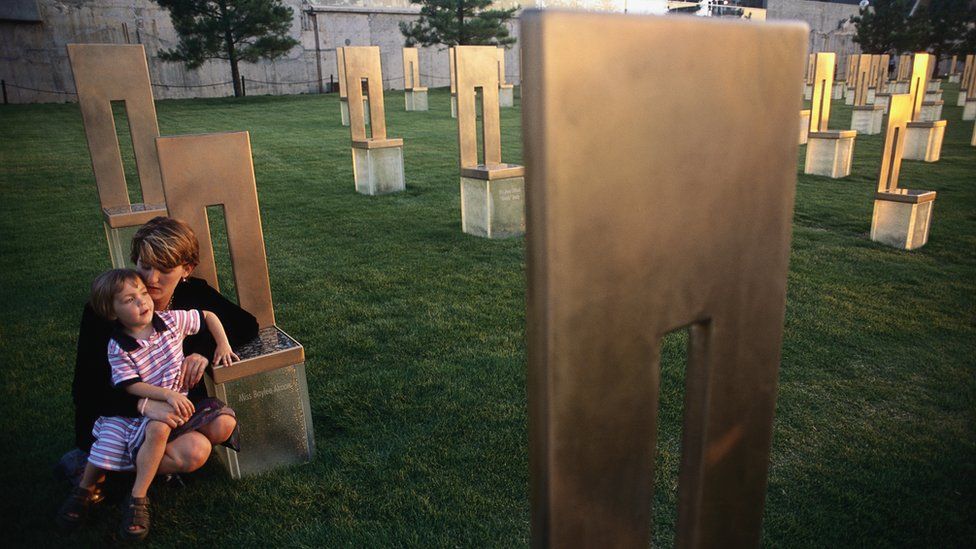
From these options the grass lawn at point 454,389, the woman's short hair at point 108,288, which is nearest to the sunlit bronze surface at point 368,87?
the grass lawn at point 454,389

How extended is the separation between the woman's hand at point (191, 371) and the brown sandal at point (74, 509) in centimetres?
50

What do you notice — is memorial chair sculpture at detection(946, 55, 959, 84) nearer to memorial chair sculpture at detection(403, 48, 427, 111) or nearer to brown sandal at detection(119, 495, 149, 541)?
memorial chair sculpture at detection(403, 48, 427, 111)

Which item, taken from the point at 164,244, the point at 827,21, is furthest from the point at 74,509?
the point at 827,21

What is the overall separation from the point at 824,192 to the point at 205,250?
7.73m

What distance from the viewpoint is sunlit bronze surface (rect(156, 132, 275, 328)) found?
2561 millimetres

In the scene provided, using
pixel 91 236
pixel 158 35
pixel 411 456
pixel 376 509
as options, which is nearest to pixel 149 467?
pixel 376 509

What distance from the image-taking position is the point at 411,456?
2797mm

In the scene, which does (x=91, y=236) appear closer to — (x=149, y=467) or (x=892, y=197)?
(x=149, y=467)

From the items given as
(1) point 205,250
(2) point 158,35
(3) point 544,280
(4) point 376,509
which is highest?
(2) point 158,35

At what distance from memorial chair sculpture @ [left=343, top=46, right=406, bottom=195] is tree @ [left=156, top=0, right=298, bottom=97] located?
14.9m

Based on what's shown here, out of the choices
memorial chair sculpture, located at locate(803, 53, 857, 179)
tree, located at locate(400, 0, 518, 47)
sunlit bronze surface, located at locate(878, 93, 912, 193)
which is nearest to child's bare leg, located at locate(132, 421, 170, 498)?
sunlit bronze surface, located at locate(878, 93, 912, 193)

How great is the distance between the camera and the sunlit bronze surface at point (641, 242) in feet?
2.42

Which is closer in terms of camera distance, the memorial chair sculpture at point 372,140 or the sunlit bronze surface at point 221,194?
the sunlit bronze surface at point 221,194

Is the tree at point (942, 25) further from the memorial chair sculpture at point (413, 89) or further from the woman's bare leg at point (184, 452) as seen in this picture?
the woman's bare leg at point (184, 452)
